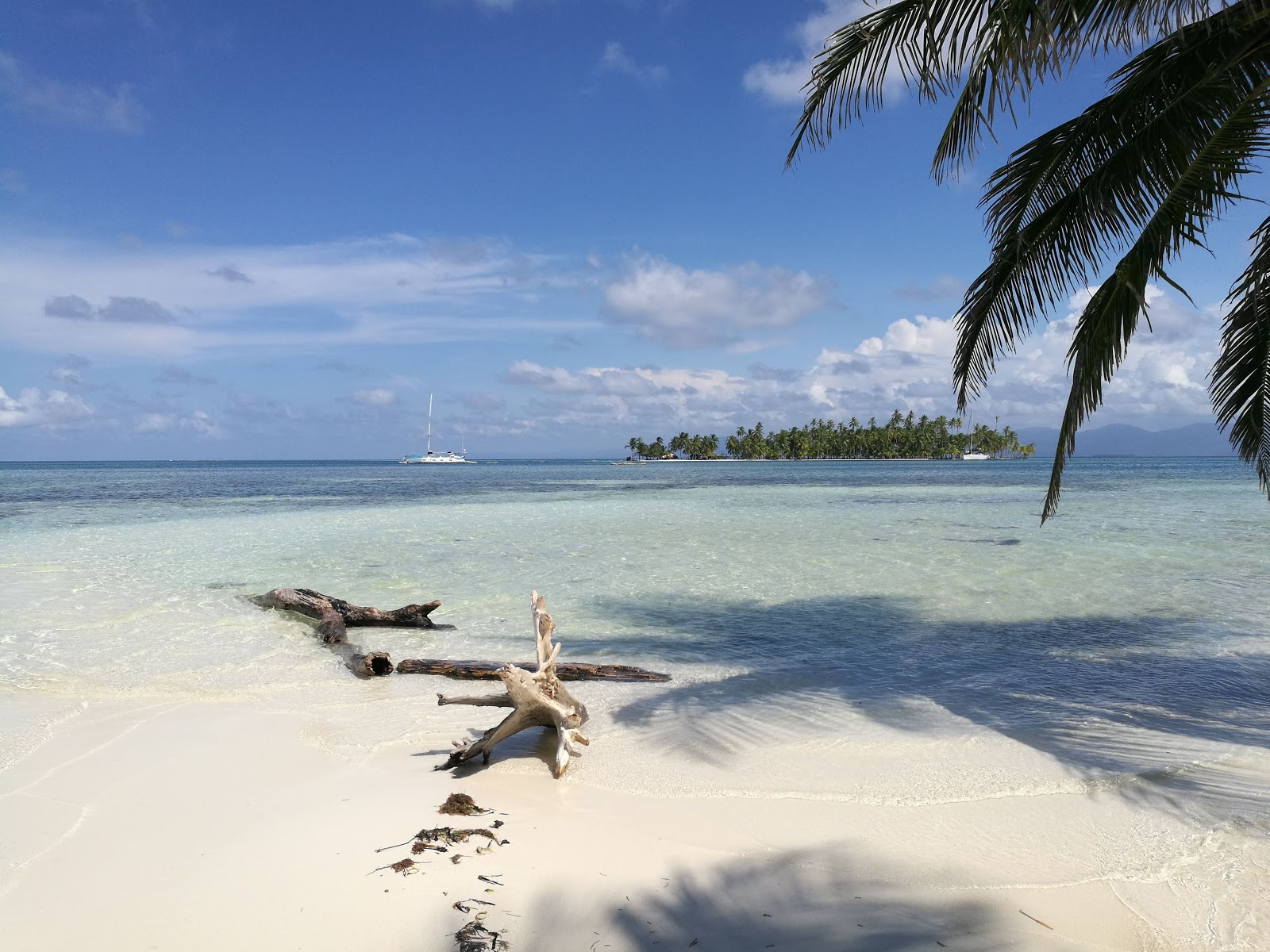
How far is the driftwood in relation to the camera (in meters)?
8.38

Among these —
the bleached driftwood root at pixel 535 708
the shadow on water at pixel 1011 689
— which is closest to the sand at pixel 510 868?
the bleached driftwood root at pixel 535 708

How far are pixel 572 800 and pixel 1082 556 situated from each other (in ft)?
46.7

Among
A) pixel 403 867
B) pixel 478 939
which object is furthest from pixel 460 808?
pixel 478 939

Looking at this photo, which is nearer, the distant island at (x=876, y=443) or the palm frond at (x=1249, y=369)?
the palm frond at (x=1249, y=369)

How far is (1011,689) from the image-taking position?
259 inches

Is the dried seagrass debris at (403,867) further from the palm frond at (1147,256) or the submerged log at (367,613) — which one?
the submerged log at (367,613)

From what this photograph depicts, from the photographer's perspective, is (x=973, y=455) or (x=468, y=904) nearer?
(x=468, y=904)

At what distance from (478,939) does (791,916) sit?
130cm

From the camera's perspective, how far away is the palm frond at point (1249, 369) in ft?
15.1

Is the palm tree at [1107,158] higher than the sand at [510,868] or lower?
higher

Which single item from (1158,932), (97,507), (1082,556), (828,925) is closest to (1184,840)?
(1158,932)

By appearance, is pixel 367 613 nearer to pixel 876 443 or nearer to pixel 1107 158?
pixel 1107 158

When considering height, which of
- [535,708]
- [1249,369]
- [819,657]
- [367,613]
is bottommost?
[819,657]

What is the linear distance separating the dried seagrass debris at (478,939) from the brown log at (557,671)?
3.83m
